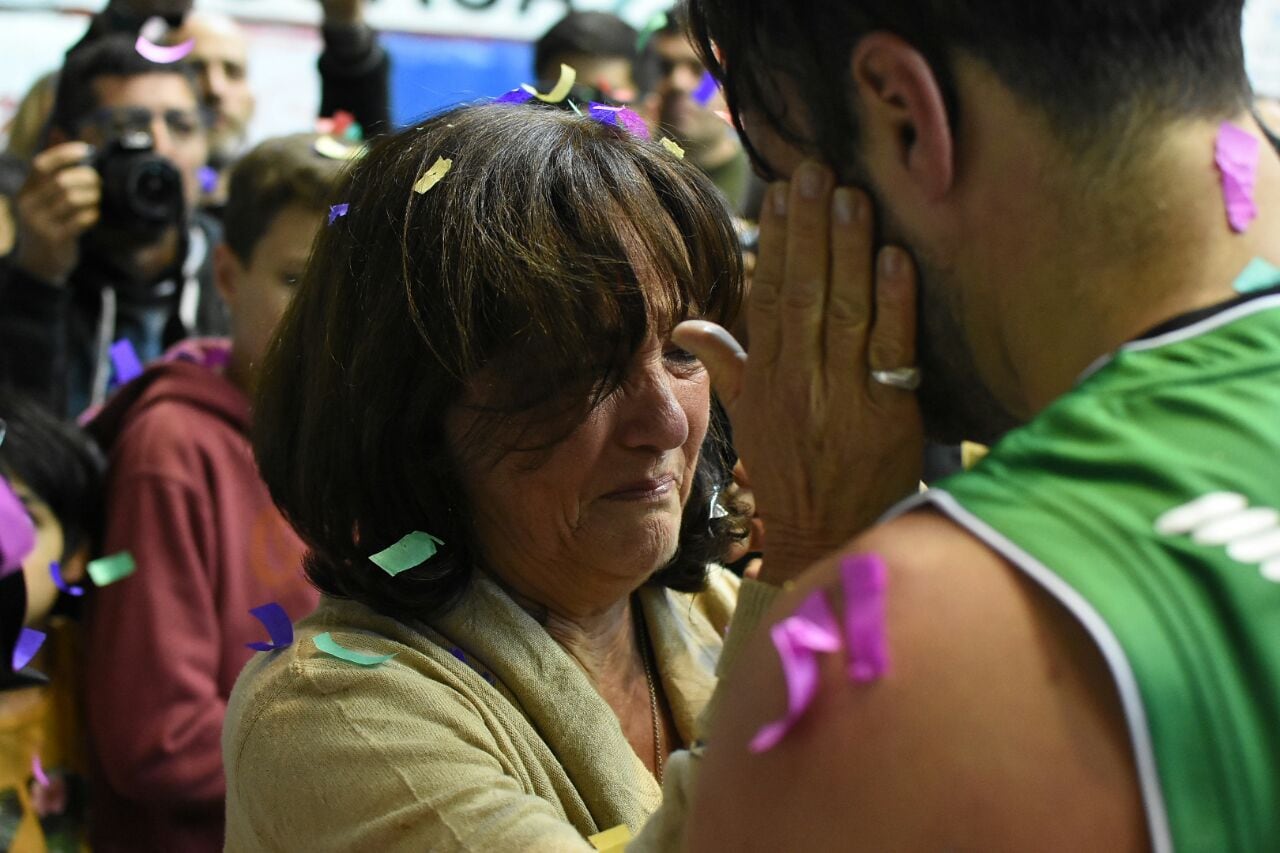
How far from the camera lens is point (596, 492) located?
1614 millimetres

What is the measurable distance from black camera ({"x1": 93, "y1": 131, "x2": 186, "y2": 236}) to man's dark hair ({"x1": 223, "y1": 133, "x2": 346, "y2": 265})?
42cm

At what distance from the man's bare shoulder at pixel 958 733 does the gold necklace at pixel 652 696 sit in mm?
777

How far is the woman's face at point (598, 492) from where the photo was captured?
1.60 meters

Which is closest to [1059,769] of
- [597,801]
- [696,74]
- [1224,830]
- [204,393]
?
[1224,830]

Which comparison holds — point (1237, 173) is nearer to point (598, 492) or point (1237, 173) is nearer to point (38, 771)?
point (598, 492)

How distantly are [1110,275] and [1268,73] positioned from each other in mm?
5586

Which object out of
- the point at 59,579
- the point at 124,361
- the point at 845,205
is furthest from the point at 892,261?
the point at 124,361

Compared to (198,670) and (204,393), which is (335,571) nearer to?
(198,670)

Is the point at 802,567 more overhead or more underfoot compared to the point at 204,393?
more overhead

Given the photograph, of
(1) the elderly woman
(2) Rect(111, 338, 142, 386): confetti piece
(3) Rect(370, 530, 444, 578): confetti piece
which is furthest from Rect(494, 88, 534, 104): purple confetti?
(2) Rect(111, 338, 142, 386): confetti piece

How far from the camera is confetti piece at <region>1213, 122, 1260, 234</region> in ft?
3.25

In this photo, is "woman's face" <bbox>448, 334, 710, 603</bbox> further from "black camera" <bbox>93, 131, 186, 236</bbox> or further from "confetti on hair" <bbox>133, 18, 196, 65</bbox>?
"confetti on hair" <bbox>133, 18, 196, 65</bbox>

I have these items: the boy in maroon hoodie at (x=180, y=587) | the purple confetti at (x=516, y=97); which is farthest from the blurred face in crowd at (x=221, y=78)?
the purple confetti at (x=516, y=97)

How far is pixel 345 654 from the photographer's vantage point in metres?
1.48
